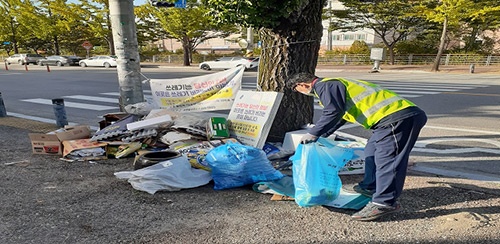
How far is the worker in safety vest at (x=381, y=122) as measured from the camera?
291 cm

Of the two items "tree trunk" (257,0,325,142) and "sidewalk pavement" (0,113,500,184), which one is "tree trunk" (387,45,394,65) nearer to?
"sidewalk pavement" (0,113,500,184)

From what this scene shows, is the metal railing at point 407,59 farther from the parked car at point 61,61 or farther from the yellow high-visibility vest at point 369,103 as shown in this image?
the yellow high-visibility vest at point 369,103

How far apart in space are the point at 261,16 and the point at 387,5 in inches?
1145


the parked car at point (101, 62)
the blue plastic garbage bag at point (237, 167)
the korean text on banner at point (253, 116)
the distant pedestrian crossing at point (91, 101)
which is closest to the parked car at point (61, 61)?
the parked car at point (101, 62)

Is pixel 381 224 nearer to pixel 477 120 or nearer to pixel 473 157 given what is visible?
pixel 473 157

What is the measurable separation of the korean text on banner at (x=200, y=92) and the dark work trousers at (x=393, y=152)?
278 centimetres

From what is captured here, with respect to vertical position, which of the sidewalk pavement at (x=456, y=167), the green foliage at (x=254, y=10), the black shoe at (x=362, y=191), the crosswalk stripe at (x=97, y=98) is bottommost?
the crosswalk stripe at (x=97, y=98)

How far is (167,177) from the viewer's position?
12.0ft

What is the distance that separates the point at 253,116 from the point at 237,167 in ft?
4.08

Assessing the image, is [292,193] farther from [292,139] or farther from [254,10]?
[254,10]

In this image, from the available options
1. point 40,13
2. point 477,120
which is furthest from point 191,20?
point 477,120

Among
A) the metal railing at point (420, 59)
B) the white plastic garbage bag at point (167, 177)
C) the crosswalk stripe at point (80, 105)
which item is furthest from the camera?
the metal railing at point (420, 59)

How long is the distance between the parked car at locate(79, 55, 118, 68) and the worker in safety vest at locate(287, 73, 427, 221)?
31.7 m

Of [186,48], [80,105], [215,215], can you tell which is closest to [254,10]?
[215,215]
